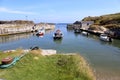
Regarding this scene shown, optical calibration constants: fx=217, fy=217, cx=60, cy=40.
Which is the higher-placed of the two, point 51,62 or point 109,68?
point 51,62

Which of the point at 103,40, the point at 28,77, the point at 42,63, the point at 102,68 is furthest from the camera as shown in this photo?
the point at 103,40

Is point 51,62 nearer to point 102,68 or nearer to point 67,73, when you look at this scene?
point 67,73

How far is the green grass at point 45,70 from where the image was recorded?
598 inches

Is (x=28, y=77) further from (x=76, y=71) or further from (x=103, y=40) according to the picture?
(x=103, y=40)

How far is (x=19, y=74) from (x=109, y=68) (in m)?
12.1

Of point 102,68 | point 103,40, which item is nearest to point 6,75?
point 102,68

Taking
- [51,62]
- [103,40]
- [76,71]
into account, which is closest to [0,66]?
[51,62]

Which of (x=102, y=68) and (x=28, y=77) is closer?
(x=28, y=77)

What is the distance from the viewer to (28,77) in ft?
48.8

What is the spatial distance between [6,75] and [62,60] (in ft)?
19.0

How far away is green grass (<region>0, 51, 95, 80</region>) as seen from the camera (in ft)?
49.8

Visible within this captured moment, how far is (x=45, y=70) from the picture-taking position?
16.5m

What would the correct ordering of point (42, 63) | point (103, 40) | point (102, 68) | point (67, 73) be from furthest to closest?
point (103, 40) → point (102, 68) → point (42, 63) → point (67, 73)

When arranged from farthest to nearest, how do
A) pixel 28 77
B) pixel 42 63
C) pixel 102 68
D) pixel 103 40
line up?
pixel 103 40, pixel 102 68, pixel 42 63, pixel 28 77
